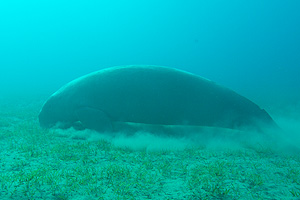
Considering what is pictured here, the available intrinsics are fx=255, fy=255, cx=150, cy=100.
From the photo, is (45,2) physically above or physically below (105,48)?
above

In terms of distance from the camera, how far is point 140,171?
3152 mm

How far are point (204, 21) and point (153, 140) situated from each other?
165 meters

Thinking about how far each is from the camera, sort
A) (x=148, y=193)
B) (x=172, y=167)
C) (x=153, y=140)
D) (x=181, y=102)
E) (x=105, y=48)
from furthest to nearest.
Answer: (x=105, y=48), (x=181, y=102), (x=153, y=140), (x=172, y=167), (x=148, y=193)

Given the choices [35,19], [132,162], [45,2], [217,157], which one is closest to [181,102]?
[217,157]

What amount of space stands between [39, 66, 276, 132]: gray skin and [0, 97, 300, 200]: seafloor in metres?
0.96

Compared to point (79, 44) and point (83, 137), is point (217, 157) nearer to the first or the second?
point (83, 137)

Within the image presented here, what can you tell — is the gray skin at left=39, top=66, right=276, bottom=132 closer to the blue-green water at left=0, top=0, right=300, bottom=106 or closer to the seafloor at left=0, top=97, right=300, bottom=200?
the seafloor at left=0, top=97, right=300, bottom=200

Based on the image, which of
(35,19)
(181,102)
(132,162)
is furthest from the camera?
(35,19)

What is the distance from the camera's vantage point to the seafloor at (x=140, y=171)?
254 centimetres

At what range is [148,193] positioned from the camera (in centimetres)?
254

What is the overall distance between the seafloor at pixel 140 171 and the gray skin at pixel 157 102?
3.14ft

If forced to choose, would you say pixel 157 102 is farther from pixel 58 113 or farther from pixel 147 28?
pixel 147 28

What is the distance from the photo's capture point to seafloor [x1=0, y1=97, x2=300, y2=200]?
2.54 meters

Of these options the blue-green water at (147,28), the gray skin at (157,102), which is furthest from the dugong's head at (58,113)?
the blue-green water at (147,28)
